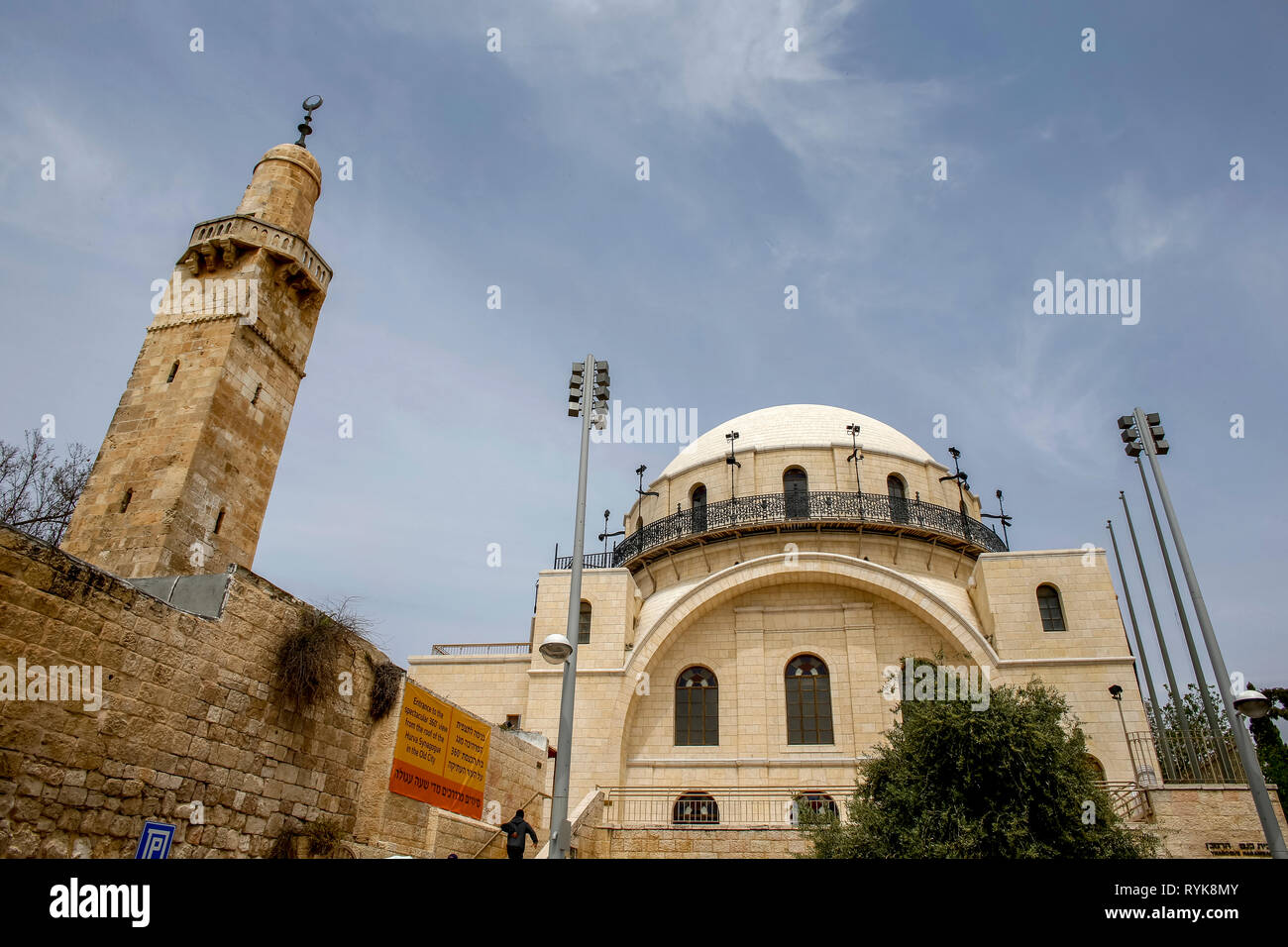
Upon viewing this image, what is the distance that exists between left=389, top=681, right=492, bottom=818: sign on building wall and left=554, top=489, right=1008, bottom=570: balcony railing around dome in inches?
365

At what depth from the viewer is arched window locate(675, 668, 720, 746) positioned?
62.2 feet

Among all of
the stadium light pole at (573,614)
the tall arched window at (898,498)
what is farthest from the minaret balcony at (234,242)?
the tall arched window at (898,498)

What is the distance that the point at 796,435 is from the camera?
82.9 ft

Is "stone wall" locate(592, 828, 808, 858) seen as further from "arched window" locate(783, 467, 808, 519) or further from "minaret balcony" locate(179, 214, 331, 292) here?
"minaret balcony" locate(179, 214, 331, 292)

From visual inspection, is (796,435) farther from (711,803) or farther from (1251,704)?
(1251,704)

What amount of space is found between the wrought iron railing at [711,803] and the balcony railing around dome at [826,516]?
6.73 m

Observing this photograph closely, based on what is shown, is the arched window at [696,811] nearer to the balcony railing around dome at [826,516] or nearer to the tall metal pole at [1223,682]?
the balcony railing around dome at [826,516]

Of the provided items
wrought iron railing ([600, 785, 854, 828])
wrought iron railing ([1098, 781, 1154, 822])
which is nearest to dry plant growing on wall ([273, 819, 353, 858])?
wrought iron railing ([600, 785, 854, 828])

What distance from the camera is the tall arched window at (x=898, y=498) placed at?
73.5 ft

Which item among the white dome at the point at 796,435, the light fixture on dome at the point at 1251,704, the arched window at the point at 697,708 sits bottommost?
the light fixture on dome at the point at 1251,704

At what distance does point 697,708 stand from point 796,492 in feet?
24.3
